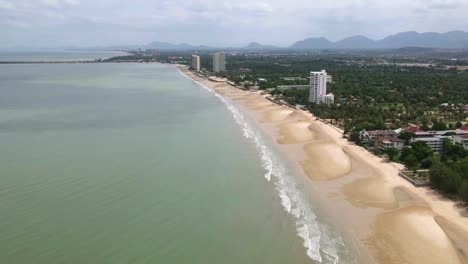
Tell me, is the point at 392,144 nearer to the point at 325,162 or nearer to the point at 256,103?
the point at 325,162

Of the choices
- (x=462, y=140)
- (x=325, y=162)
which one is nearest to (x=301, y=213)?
(x=325, y=162)

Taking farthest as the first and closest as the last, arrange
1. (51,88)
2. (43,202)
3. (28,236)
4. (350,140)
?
(51,88) < (350,140) < (43,202) < (28,236)

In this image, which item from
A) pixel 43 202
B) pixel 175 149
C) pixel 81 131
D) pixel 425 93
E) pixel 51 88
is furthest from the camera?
pixel 51 88

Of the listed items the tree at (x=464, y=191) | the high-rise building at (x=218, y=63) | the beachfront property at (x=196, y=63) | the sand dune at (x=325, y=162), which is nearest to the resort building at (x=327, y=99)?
the sand dune at (x=325, y=162)

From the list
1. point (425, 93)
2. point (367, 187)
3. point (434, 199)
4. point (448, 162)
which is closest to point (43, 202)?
point (367, 187)

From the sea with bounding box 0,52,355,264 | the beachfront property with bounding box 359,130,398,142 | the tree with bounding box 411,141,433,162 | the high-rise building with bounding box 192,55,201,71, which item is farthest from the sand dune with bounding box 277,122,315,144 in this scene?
the high-rise building with bounding box 192,55,201,71

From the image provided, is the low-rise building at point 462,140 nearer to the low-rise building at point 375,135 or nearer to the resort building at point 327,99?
the low-rise building at point 375,135

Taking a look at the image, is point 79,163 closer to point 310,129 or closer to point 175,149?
point 175,149
